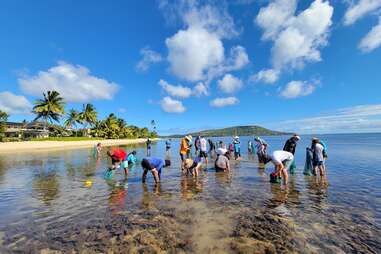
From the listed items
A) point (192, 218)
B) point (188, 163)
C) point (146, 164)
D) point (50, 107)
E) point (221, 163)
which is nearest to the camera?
point (192, 218)

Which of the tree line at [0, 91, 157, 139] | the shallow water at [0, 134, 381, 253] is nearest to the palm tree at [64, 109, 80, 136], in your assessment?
the tree line at [0, 91, 157, 139]

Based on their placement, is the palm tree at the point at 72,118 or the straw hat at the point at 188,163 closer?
the straw hat at the point at 188,163

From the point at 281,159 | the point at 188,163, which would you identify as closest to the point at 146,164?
the point at 188,163

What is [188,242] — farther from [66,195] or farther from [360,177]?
[360,177]

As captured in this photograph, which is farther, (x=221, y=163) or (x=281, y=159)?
(x=221, y=163)

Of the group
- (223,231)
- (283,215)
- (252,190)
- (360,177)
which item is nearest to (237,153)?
(360,177)

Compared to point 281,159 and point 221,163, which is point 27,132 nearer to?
point 221,163

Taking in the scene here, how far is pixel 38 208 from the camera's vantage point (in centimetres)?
741

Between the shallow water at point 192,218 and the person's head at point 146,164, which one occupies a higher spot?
the person's head at point 146,164

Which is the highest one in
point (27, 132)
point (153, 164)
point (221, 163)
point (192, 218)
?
point (27, 132)

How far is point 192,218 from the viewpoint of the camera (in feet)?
20.8

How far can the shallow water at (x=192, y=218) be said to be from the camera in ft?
15.9

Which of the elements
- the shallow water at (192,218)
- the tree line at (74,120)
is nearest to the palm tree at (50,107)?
the tree line at (74,120)

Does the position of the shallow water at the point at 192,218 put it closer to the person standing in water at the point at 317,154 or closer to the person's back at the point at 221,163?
the person standing in water at the point at 317,154
